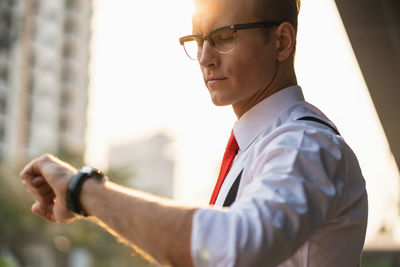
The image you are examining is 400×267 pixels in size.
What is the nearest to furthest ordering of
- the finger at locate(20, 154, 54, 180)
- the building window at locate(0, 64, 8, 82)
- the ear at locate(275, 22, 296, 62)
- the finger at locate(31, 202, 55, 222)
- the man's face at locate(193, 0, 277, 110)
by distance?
the finger at locate(20, 154, 54, 180) < the finger at locate(31, 202, 55, 222) < the man's face at locate(193, 0, 277, 110) < the ear at locate(275, 22, 296, 62) < the building window at locate(0, 64, 8, 82)

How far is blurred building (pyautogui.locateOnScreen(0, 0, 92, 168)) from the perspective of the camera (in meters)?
54.6

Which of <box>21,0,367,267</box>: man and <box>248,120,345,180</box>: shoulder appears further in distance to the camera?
<box>248,120,345,180</box>: shoulder

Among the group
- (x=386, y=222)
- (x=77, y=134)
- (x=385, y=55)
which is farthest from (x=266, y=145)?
(x=77, y=134)

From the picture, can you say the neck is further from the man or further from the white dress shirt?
the white dress shirt

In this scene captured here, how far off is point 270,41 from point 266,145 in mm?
430

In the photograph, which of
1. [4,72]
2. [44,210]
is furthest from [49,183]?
[4,72]

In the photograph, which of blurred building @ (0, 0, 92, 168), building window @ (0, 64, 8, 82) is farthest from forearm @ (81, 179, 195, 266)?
building window @ (0, 64, 8, 82)

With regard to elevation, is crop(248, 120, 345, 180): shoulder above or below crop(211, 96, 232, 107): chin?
below

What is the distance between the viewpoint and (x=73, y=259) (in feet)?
171

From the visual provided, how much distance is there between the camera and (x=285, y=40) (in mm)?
1811

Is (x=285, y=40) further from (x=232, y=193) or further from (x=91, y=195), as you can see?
(x=91, y=195)

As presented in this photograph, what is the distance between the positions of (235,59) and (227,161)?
1.14 feet

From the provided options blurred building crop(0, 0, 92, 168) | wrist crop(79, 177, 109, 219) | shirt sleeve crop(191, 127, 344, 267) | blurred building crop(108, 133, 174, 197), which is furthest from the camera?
blurred building crop(108, 133, 174, 197)

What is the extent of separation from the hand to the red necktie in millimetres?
477
